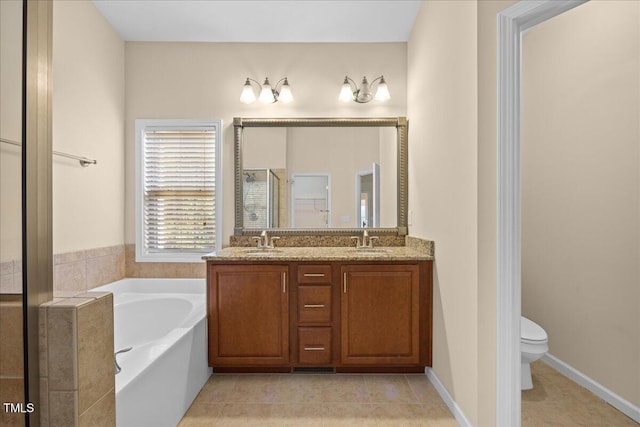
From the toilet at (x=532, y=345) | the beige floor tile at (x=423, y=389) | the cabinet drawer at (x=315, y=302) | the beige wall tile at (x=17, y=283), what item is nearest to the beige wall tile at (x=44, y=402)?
the beige wall tile at (x=17, y=283)

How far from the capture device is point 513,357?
1.49 m

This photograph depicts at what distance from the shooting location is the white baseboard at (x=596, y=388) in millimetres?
1904

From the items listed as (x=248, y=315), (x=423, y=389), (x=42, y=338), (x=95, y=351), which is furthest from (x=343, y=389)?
(x=42, y=338)

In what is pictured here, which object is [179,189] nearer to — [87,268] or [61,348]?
[87,268]

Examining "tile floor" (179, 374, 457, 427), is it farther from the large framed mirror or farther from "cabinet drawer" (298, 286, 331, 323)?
the large framed mirror

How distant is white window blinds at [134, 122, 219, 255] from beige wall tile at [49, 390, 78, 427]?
7.20 feet

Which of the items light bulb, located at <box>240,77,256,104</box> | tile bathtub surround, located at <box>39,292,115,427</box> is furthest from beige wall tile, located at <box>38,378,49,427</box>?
light bulb, located at <box>240,77,256,104</box>

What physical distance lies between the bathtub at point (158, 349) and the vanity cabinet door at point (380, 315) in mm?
978

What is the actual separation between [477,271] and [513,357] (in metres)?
0.39

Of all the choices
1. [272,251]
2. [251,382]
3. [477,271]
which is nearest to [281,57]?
[272,251]

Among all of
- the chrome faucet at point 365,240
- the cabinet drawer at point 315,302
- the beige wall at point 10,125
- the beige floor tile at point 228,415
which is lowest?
the beige floor tile at point 228,415

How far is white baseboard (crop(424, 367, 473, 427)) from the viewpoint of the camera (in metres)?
1.81

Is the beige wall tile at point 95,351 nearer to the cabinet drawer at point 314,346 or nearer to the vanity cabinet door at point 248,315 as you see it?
the vanity cabinet door at point 248,315

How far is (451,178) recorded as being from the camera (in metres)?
1.98
